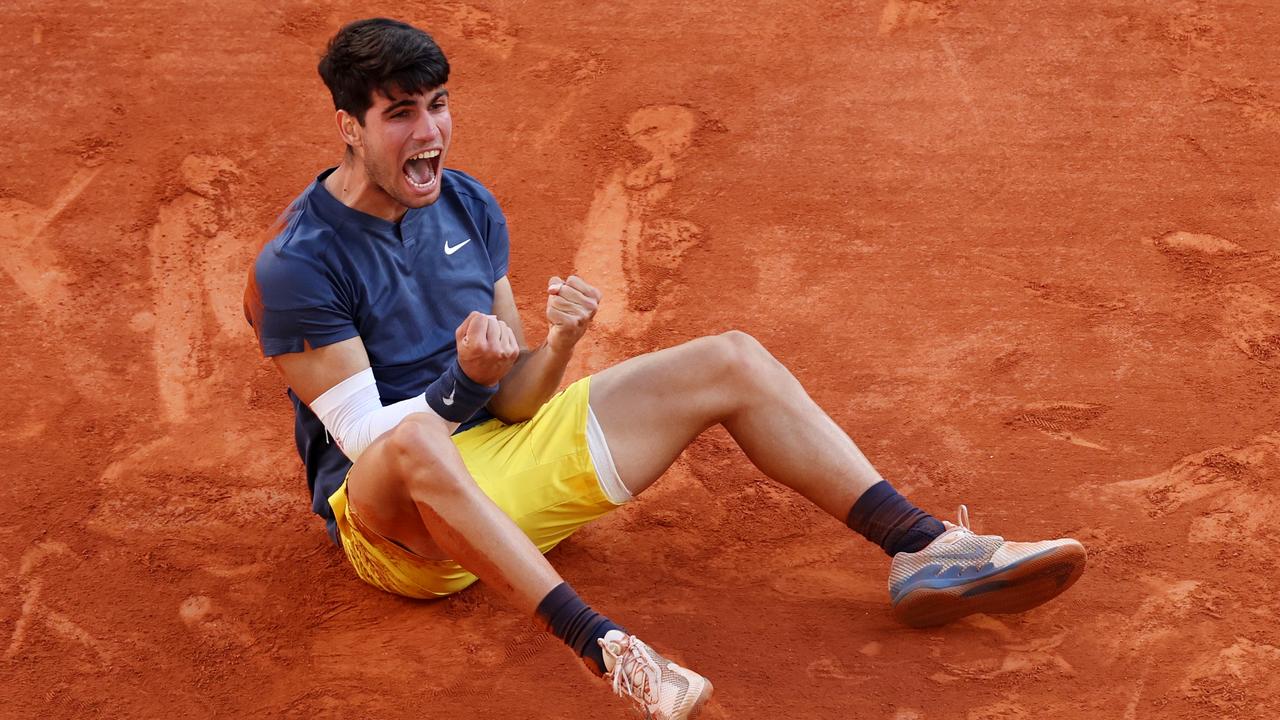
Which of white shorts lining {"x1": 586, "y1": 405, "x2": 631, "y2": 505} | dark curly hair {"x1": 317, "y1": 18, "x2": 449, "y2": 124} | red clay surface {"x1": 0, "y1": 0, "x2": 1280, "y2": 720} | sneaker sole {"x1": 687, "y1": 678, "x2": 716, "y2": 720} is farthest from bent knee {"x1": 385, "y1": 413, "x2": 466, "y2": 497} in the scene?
dark curly hair {"x1": 317, "y1": 18, "x2": 449, "y2": 124}

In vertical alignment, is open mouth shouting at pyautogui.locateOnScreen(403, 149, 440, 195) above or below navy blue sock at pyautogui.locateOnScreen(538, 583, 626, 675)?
above

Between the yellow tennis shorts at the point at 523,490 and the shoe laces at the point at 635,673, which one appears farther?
the yellow tennis shorts at the point at 523,490

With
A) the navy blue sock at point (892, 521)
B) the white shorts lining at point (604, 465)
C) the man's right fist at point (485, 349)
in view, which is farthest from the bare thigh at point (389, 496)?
the navy blue sock at point (892, 521)

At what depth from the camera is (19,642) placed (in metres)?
3.45

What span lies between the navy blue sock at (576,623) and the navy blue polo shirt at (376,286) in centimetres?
72

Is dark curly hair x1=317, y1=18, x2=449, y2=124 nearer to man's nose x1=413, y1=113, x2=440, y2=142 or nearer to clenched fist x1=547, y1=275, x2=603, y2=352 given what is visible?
man's nose x1=413, y1=113, x2=440, y2=142

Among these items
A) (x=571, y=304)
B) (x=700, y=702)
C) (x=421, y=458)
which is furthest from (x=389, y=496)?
(x=700, y=702)

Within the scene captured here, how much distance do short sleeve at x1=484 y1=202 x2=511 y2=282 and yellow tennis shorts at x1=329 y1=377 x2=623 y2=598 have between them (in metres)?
0.43

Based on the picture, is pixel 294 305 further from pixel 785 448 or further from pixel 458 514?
pixel 785 448

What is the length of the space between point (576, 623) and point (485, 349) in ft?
2.11

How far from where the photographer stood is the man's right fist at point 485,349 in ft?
9.98

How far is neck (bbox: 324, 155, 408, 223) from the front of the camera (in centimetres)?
329

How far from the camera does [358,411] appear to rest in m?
3.17

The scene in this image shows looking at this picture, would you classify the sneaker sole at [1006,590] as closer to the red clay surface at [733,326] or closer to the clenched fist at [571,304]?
the red clay surface at [733,326]
